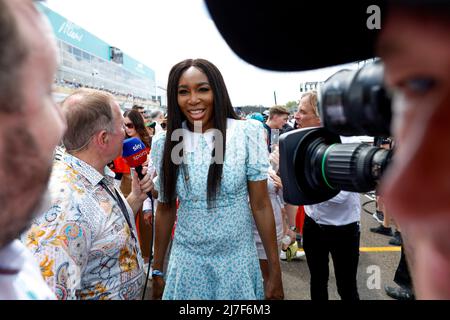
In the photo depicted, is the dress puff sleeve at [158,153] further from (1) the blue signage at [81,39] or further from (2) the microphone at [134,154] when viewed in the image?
(1) the blue signage at [81,39]

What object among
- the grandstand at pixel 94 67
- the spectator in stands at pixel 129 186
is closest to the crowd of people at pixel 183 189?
the spectator in stands at pixel 129 186

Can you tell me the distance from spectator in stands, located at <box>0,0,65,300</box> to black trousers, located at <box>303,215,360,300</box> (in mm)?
2144

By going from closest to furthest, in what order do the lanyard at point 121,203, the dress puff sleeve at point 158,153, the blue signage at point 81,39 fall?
the lanyard at point 121,203, the dress puff sleeve at point 158,153, the blue signage at point 81,39

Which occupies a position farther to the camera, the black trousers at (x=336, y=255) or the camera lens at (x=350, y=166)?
the black trousers at (x=336, y=255)

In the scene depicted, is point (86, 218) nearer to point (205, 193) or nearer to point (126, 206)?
point (126, 206)

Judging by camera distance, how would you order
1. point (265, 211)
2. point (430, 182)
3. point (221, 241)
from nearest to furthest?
point (430, 182) → point (221, 241) → point (265, 211)

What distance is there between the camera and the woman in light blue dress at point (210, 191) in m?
1.65

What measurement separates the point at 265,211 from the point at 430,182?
61.8 inches

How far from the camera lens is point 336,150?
70 cm

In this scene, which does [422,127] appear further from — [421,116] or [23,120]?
[23,120]

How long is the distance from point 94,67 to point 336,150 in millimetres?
34516

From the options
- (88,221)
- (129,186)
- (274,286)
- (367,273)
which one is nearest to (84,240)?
(88,221)
